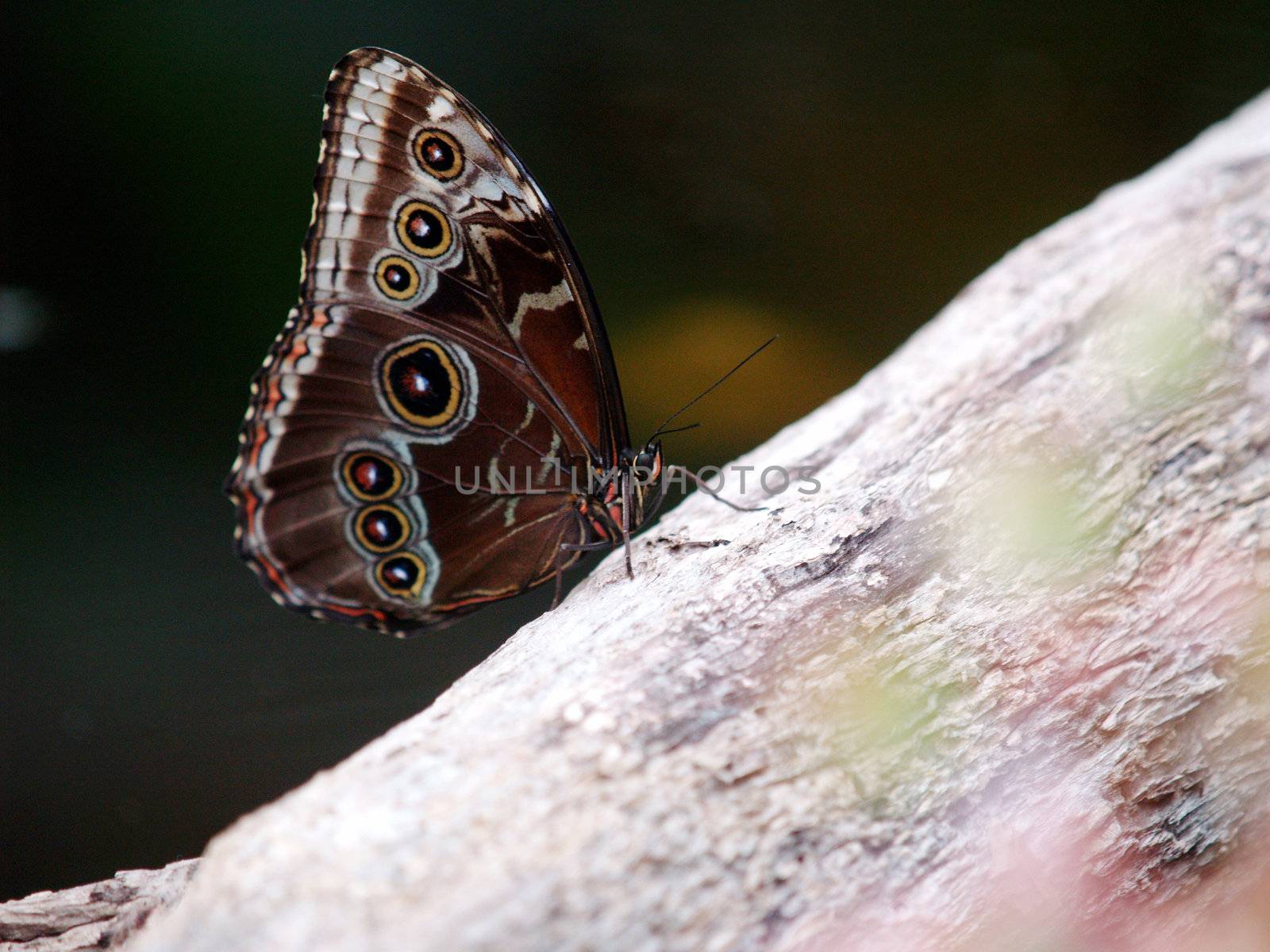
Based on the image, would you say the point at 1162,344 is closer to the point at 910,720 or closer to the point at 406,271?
the point at 910,720

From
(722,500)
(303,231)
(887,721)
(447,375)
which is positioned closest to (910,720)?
(887,721)

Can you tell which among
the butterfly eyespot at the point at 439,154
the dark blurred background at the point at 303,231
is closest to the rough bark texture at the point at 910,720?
the butterfly eyespot at the point at 439,154

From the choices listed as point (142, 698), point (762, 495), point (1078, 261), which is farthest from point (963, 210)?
point (142, 698)

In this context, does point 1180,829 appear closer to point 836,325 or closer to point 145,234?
point 836,325

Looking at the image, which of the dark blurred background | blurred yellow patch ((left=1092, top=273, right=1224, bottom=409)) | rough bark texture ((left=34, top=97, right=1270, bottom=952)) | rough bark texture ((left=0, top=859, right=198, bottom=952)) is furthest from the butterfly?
the dark blurred background

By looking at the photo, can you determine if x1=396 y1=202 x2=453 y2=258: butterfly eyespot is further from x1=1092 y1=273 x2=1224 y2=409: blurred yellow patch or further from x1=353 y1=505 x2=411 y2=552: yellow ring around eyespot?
x1=1092 y1=273 x2=1224 y2=409: blurred yellow patch

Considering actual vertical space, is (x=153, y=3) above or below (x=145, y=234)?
above

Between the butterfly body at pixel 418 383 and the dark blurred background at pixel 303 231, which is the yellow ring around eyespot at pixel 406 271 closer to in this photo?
the butterfly body at pixel 418 383
